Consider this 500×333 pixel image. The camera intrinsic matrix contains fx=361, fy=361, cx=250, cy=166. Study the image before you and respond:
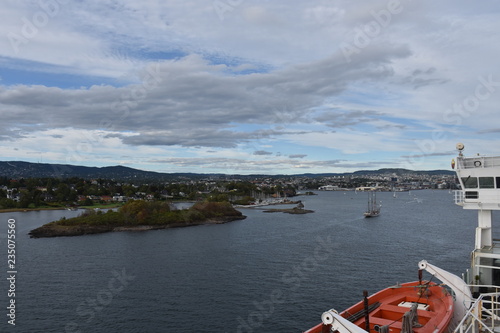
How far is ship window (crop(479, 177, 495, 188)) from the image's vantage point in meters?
17.5

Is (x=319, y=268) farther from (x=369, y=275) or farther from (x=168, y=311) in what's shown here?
(x=168, y=311)

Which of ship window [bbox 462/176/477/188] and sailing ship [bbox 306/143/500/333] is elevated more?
ship window [bbox 462/176/477/188]

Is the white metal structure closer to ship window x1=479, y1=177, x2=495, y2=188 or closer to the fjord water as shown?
ship window x1=479, y1=177, x2=495, y2=188

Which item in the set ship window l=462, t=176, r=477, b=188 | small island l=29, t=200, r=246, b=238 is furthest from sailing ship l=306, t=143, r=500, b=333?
small island l=29, t=200, r=246, b=238

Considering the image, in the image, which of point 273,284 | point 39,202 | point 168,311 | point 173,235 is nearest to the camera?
point 168,311

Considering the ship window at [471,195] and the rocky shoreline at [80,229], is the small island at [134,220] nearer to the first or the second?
the rocky shoreline at [80,229]

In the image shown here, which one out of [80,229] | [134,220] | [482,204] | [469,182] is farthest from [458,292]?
[134,220]

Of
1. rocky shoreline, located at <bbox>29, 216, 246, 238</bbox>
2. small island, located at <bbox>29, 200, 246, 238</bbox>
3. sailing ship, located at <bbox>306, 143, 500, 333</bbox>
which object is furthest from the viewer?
small island, located at <bbox>29, 200, 246, 238</bbox>

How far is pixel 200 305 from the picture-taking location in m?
28.0

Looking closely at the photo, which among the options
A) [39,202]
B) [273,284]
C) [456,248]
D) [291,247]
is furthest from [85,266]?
[39,202]

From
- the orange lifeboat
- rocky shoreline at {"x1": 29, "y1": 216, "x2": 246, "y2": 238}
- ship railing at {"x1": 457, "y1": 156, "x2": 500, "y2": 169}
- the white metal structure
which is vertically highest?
ship railing at {"x1": 457, "y1": 156, "x2": 500, "y2": 169}

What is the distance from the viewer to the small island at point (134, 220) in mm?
67375

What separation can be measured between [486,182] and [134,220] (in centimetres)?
6878

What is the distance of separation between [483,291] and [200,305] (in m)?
19.1
